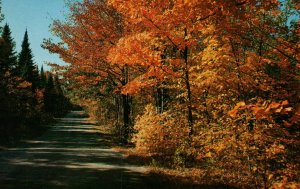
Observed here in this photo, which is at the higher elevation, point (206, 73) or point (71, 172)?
point (206, 73)

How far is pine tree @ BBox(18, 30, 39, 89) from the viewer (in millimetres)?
44991

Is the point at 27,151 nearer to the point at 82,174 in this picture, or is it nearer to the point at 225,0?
the point at 82,174

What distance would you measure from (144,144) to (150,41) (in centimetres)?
485

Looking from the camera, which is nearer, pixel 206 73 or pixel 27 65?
pixel 206 73

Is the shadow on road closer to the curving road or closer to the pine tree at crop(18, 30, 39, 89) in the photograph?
the curving road

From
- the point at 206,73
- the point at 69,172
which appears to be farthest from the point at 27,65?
the point at 206,73

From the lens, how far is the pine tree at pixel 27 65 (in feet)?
148

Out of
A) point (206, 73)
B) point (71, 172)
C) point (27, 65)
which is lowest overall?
point (71, 172)

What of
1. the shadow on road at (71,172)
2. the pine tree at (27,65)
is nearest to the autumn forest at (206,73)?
the shadow on road at (71,172)

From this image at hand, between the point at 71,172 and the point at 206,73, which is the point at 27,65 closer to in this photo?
the point at 71,172

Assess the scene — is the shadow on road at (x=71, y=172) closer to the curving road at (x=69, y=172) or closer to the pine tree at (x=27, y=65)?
the curving road at (x=69, y=172)

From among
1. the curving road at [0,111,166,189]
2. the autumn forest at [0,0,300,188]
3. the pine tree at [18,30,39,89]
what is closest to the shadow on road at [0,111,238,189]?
the curving road at [0,111,166,189]

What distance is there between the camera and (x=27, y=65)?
47.0 m

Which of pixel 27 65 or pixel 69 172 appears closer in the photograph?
pixel 69 172
